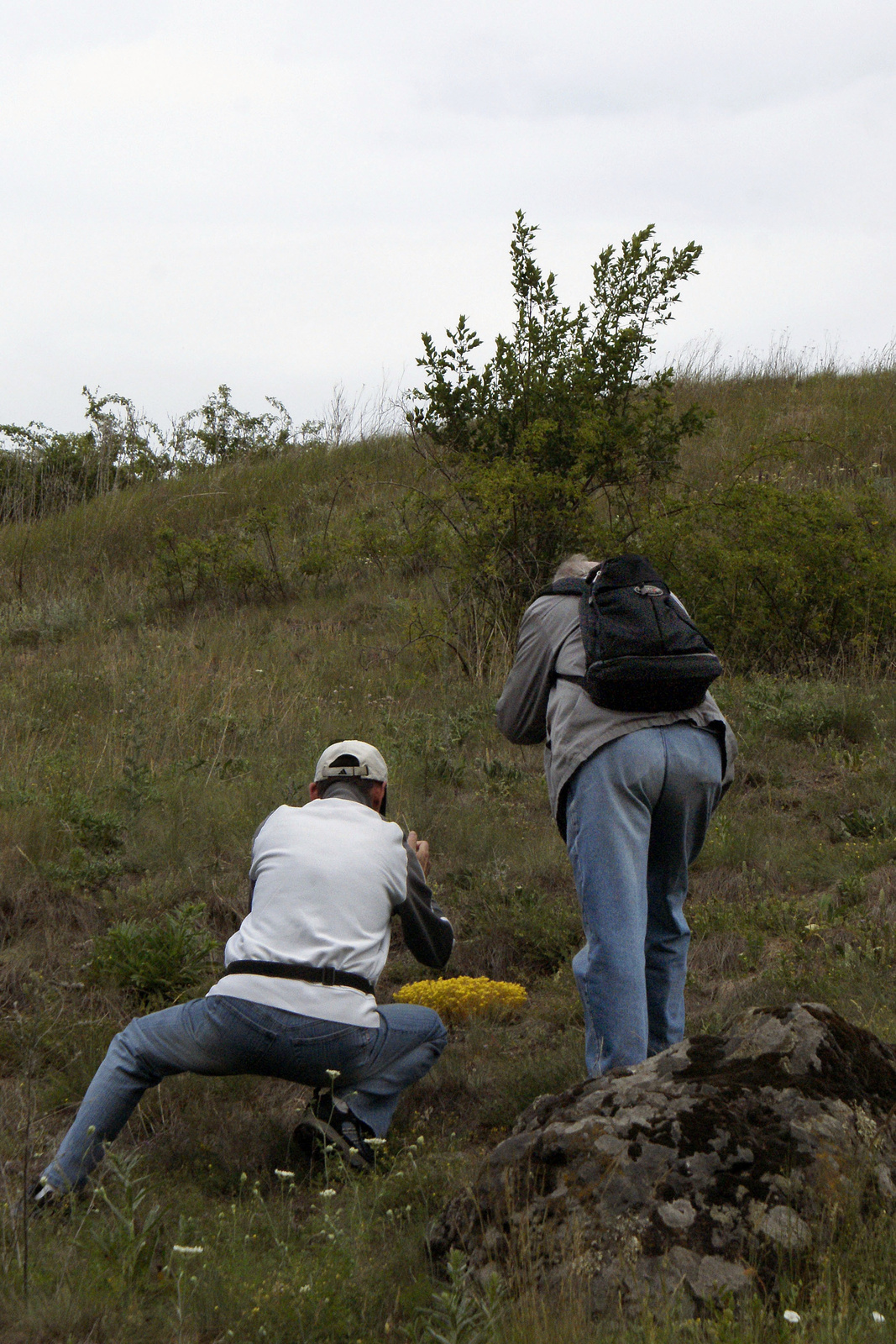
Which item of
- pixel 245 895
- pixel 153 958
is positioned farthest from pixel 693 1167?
pixel 245 895

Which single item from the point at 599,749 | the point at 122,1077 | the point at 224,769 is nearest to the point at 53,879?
the point at 224,769

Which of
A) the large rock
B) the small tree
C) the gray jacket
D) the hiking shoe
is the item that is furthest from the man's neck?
the small tree

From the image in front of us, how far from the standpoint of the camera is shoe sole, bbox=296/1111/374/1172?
323cm

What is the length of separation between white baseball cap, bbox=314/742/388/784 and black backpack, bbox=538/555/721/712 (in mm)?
759

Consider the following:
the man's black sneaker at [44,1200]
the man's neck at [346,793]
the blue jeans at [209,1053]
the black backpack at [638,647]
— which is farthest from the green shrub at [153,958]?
the black backpack at [638,647]

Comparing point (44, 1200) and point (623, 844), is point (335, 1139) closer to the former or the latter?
point (44, 1200)

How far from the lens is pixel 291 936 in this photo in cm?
328

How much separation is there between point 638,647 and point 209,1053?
1702mm

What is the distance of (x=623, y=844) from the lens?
3123 millimetres

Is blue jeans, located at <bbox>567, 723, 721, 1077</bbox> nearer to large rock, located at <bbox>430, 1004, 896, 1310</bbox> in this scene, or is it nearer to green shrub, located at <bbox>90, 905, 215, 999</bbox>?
large rock, located at <bbox>430, 1004, 896, 1310</bbox>

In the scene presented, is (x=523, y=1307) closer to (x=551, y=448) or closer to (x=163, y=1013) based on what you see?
(x=163, y=1013)

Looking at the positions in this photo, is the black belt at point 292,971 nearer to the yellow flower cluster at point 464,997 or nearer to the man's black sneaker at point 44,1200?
the man's black sneaker at point 44,1200

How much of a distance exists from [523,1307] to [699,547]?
22.4 ft

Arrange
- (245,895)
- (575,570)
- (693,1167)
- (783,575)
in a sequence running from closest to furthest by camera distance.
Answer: (693,1167), (575,570), (245,895), (783,575)
